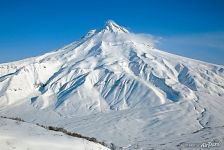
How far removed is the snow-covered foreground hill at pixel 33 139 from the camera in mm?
18844

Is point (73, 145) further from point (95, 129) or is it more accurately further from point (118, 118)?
point (118, 118)

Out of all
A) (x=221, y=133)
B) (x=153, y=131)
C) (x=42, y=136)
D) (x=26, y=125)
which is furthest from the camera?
(x=153, y=131)

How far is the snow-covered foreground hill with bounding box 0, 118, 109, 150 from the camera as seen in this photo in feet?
61.8

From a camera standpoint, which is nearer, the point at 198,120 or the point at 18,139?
the point at 18,139

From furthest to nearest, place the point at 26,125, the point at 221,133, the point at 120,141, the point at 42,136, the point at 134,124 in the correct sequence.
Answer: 1. the point at 134,124
2. the point at 120,141
3. the point at 221,133
4. the point at 26,125
5. the point at 42,136

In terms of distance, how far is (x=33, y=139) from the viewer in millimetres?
19875

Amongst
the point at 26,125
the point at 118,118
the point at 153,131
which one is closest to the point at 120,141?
the point at 153,131

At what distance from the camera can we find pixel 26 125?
76.1 feet

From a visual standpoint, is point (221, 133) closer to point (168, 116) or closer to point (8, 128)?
point (168, 116)

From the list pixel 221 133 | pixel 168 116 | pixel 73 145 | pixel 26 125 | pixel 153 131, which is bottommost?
pixel 73 145

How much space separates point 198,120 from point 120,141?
4724cm

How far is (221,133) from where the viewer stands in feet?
443

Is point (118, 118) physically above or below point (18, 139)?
above

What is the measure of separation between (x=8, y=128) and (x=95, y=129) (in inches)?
6176
